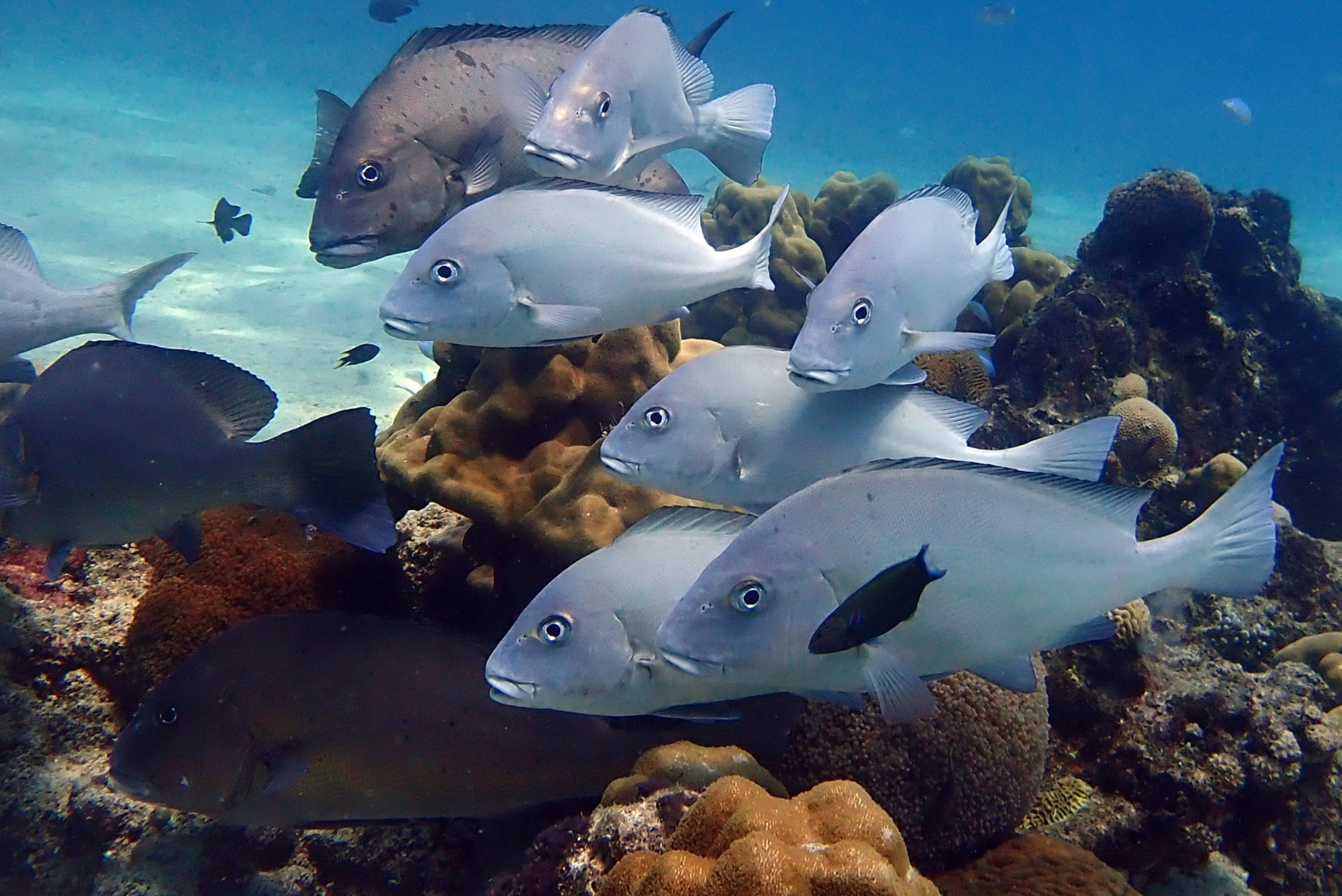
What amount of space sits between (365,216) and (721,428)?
1.71m

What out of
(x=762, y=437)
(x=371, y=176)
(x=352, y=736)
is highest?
(x=371, y=176)

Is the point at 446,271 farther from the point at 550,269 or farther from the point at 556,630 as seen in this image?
the point at 556,630

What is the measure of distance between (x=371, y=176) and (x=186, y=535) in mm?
1571

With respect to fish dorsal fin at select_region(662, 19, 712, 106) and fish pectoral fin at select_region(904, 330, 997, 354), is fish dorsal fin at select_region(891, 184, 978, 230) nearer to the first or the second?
fish pectoral fin at select_region(904, 330, 997, 354)

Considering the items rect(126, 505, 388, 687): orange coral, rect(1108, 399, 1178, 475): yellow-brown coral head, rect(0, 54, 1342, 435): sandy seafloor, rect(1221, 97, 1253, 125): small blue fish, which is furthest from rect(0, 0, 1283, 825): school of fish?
rect(1221, 97, 1253, 125): small blue fish

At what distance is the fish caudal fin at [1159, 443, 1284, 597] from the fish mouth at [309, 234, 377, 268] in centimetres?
291

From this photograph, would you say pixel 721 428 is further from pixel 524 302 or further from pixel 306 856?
pixel 306 856

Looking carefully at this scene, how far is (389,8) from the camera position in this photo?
14.4 m

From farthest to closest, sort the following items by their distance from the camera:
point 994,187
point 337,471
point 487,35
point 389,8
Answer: point 389,8 → point 994,187 → point 487,35 → point 337,471

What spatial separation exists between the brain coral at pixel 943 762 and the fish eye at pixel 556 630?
1.17 metres

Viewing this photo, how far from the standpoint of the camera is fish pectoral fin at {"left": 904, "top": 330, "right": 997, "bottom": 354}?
2.42 m

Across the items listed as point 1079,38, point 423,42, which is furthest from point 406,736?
point 1079,38

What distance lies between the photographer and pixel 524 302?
8.21ft

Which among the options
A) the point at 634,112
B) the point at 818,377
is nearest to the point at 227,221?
the point at 634,112
